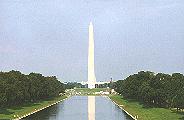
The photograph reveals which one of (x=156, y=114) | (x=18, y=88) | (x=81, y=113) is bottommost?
(x=156, y=114)

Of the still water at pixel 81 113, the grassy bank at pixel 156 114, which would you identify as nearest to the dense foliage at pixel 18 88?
the still water at pixel 81 113

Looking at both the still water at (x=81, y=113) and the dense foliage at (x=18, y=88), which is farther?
the dense foliage at (x=18, y=88)

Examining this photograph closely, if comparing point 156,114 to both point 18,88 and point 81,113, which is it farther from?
point 18,88

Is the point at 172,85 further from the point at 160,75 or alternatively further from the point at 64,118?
the point at 64,118

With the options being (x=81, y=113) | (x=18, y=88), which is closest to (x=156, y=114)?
(x=81, y=113)

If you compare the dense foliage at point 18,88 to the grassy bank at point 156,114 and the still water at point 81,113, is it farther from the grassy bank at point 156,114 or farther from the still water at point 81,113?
the grassy bank at point 156,114

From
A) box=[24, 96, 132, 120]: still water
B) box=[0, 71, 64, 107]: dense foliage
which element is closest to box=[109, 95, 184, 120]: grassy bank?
box=[24, 96, 132, 120]: still water

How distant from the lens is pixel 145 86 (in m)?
80.9

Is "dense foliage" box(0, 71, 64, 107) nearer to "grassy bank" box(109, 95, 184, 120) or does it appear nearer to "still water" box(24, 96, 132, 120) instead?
"still water" box(24, 96, 132, 120)

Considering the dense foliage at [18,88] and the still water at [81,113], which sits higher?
the dense foliage at [18,88]

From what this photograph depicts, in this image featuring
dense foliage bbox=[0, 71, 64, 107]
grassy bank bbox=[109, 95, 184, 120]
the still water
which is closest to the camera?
grassy bank bbox=[109, 95, 184, 120]

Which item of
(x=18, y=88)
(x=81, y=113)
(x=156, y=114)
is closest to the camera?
(x=156, y=114)

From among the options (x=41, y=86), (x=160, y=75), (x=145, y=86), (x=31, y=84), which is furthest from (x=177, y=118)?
(x=41, y=86)

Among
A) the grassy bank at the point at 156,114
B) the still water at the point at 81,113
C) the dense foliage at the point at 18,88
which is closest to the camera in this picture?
the grassy bank at the point at 156,114
